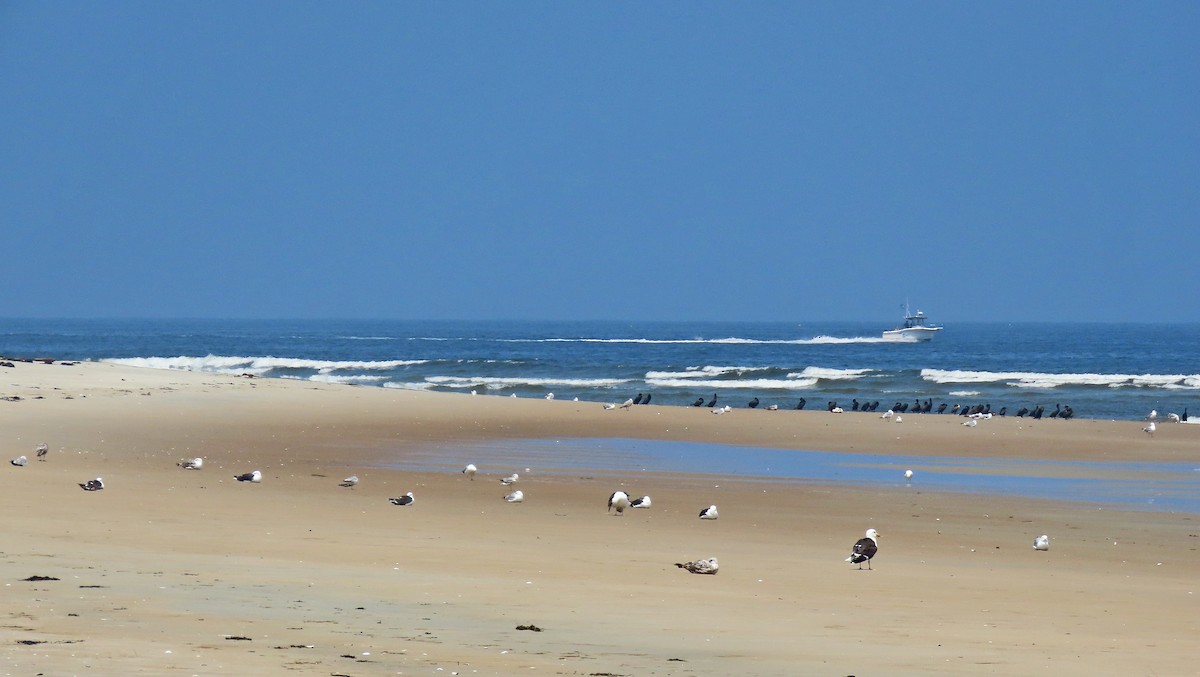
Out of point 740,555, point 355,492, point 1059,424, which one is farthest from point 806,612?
point 1059,424

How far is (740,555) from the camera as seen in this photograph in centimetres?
1031

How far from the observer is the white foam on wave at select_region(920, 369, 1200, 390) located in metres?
44.6

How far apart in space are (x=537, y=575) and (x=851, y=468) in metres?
10.8

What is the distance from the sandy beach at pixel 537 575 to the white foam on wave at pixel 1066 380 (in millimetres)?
31914

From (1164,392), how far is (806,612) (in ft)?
122

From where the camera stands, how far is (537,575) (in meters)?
8.87

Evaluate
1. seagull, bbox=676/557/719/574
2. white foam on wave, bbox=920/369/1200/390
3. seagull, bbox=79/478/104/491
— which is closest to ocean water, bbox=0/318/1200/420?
white foam on wave, bbox=920/369/1200/390

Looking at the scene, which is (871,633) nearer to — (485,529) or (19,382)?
(485,529)

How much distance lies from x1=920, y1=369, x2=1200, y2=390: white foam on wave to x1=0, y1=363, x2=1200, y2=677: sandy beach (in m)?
31.9

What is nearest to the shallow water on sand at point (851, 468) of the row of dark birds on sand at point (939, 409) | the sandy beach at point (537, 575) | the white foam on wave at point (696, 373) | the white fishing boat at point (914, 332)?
the sandy beach at point (537, 575)

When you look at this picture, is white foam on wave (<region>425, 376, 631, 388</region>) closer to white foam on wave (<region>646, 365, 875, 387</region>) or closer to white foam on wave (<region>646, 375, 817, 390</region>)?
white foam on wave (<region>646, 375, 817, 390</region>)

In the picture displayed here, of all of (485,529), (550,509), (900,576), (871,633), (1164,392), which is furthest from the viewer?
(1164,392)

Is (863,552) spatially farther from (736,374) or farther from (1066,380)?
(736,374)

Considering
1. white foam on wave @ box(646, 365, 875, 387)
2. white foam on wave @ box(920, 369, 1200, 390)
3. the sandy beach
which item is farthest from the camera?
white foam on wave @ box(646, 365, 875, 387)
